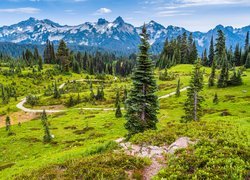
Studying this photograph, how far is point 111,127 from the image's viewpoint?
A: 58.7 m

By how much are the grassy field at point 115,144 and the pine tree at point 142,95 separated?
4002 millimetres

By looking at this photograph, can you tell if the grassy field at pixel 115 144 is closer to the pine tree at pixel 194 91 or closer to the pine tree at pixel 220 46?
the pine tree at pixel 194 91

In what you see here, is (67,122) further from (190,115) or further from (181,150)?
(181,150)

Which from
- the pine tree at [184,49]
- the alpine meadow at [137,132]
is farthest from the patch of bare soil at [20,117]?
the pine tree at [184,49]

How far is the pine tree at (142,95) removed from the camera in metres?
30.7

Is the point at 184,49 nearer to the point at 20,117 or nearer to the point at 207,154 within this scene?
the point at 20,117

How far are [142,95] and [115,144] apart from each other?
34.5ft

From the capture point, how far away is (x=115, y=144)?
2144 centimetres

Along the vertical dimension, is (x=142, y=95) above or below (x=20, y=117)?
above

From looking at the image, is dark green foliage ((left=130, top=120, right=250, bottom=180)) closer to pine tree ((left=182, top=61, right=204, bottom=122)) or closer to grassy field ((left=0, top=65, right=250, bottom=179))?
grassy field ((left=0, top=65, right=250, bottom=179))

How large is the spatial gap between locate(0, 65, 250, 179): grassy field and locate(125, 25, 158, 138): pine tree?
13.1ft

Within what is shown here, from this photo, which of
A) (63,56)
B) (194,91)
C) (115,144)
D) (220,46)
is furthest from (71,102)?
(220,46)

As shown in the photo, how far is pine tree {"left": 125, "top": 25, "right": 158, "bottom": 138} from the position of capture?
101 feet

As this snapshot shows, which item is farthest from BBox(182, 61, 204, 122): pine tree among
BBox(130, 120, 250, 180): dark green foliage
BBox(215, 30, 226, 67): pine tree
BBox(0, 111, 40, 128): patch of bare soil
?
BBox(215, 30, 226, 67): pine tree
